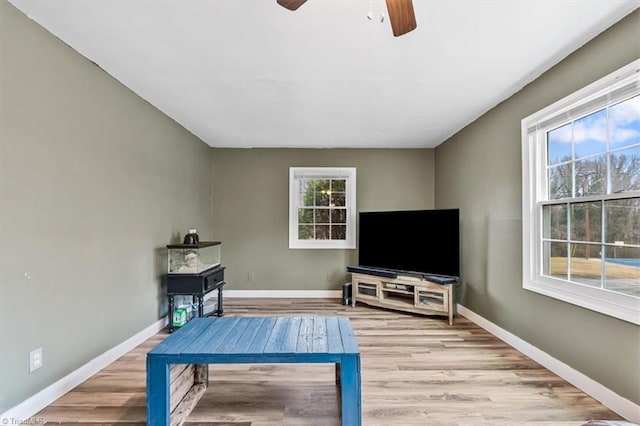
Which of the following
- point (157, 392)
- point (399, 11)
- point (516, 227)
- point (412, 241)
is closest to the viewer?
point (399, 11)

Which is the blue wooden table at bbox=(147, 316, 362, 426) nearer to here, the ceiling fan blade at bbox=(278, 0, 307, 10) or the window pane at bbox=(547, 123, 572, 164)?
the ceiling fan blade at bbox=(278, 0, 307, 10)

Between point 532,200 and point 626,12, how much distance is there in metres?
1.47

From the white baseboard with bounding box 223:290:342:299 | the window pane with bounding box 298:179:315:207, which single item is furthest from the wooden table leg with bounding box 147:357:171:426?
the window pane with bounding box 298:179:315:207

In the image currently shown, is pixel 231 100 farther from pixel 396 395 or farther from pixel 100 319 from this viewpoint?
pixel 396 395

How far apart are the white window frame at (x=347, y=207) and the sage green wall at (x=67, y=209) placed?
2.21 meters

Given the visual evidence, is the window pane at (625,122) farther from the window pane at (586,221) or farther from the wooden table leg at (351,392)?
the wooden table leg at (351,392)

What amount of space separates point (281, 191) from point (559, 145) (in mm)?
3757

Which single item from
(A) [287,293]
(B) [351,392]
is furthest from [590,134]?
(A) [287,293]

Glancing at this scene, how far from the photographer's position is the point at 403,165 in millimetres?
5543

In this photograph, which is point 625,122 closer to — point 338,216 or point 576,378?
point 576,378

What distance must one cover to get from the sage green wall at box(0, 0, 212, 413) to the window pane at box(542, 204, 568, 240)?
3.74 meters

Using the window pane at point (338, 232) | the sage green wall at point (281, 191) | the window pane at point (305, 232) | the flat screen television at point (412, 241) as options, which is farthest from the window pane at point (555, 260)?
the window pane at point (305, 232)

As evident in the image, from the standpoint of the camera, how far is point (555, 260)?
9.34 feet

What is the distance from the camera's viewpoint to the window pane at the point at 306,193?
555cm
